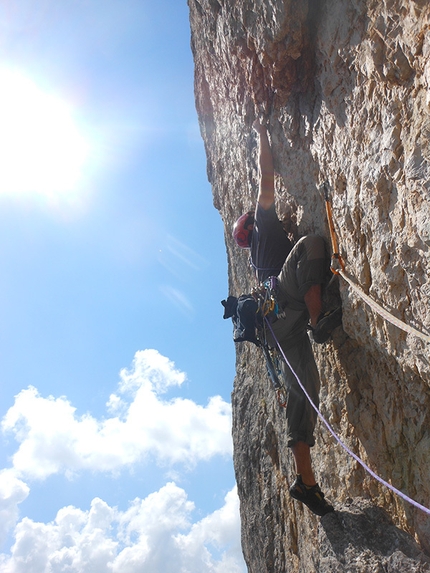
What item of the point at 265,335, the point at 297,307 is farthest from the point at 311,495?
the point at 297,307

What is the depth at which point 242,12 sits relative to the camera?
490 cm

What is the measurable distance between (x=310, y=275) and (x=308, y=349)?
1.04 metres

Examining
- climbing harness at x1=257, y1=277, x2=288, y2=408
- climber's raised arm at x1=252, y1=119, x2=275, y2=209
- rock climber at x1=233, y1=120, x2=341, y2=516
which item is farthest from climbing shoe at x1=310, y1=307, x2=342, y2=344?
climber's raised arm at x1=252, y1=119, x2=275, y2=209

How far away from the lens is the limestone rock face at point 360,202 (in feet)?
9.71

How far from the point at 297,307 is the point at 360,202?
160 cm

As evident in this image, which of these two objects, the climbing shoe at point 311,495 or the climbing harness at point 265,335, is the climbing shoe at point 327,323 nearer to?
the climbing harness at point 265,335

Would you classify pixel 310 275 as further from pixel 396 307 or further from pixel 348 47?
pixel 348 47

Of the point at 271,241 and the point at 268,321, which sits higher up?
the point at 271,241

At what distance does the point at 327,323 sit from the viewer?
446 cm

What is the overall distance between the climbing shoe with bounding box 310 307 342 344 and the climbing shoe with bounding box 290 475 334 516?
4.63 feet

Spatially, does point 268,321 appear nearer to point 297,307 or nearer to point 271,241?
point 297,307

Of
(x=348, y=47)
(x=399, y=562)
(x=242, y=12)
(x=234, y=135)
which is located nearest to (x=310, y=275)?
(x=348, y=47)

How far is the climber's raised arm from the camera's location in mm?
5234

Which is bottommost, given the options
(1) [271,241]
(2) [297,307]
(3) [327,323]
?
(3) [327,323]
